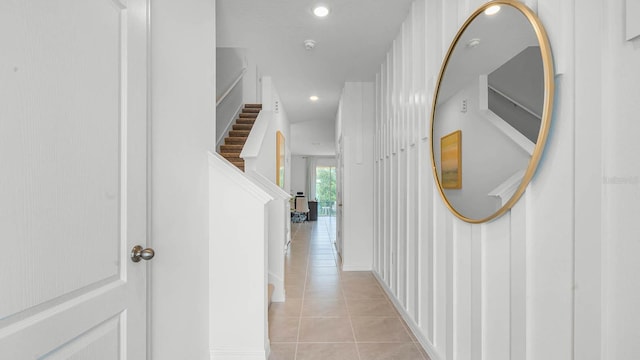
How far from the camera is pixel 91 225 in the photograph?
0.97 m

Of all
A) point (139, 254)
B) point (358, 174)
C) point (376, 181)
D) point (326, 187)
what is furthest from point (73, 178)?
point (326, 187)

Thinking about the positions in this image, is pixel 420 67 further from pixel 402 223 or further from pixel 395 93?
pixel 402 223

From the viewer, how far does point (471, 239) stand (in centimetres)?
159

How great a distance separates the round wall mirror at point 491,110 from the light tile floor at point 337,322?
1206 millimetres

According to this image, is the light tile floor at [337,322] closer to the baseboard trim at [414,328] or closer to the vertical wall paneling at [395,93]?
the baseboard trim at [414,328]

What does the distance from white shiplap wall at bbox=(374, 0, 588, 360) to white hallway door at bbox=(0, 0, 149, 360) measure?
145 cm

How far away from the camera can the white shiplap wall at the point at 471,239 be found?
3.33 ft

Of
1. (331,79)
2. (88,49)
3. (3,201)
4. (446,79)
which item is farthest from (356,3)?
(3,201)

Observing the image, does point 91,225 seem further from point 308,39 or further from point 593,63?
point 308,39

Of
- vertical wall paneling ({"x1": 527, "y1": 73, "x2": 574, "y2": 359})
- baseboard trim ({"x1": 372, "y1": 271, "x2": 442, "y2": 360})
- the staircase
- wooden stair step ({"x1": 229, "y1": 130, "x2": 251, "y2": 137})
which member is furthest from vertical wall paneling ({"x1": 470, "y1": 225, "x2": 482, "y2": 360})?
wooden stair step ({"x1": 229, "y1": 130, "x2": 251, "y2": 137})

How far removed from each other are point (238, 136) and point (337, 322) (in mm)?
3263

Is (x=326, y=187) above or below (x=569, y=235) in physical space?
below

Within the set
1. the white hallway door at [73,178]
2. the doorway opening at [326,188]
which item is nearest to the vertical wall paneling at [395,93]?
the white hallway door at [73,178]

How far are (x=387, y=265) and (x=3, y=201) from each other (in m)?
3.24
